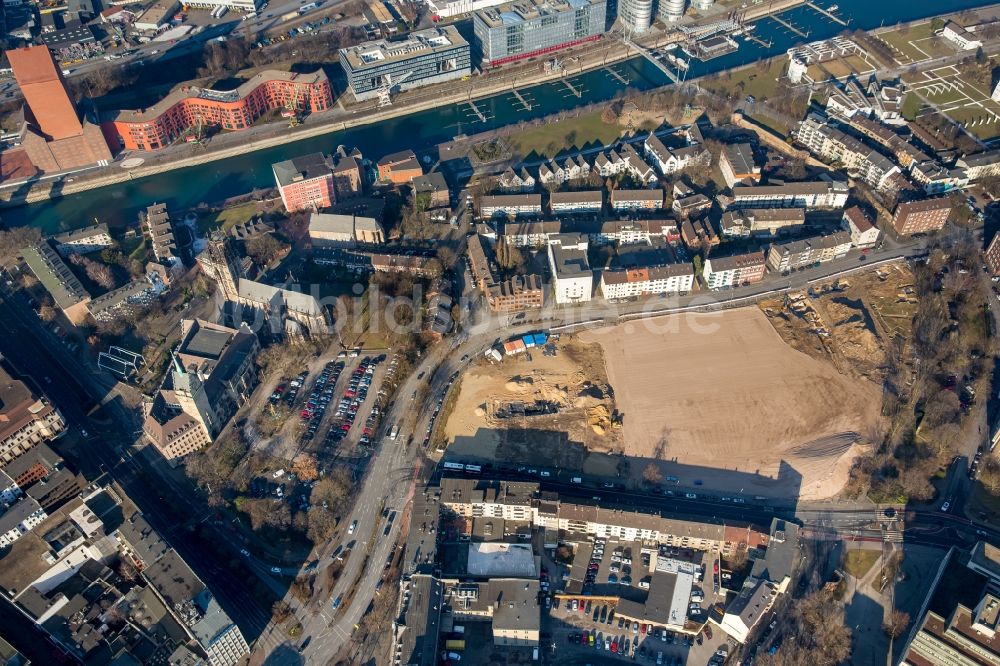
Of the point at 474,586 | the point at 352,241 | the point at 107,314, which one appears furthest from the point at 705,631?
the point at 107,314

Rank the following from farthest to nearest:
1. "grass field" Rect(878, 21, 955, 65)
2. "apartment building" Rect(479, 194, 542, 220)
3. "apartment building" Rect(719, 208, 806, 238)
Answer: "grass field" Rect(878, 21, 955, 65) → "apartment building" Rect(479, 194, 542, 220) → "apartment building" Rect(719, 208, 806, 238)

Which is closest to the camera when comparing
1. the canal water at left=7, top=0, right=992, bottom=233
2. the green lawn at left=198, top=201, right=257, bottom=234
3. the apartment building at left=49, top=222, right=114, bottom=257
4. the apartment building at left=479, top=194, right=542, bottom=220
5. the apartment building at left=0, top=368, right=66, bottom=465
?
the apartment building at left=0, top=368, right=66, bottom=465

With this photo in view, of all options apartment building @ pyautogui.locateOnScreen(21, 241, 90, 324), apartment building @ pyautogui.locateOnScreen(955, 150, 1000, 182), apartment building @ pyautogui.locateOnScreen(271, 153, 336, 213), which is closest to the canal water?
apartment building @ pyautogui.locateOnScreen(271, 153, 336, 213)

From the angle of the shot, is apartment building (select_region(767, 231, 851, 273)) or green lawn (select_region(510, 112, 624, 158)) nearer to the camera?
apartment building (select_region(767, 231, 851, 273))

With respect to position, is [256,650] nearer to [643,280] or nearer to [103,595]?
[103,595]

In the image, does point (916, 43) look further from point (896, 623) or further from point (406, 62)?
point (896, 623)

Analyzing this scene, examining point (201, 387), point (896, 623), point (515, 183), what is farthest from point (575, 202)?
point (896, 623)

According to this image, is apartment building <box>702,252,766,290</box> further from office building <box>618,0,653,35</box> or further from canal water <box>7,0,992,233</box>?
office building <box>618,0,653,35</box>
